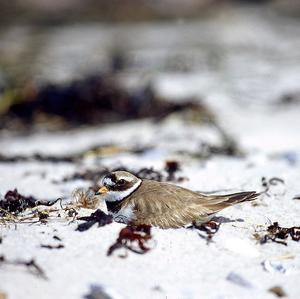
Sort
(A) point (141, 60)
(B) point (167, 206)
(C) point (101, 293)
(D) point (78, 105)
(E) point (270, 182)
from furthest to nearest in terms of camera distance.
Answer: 1. (A) point (141, 60)
2. (D) point (78, 105)
3. (E) point (270, 182)
4. (B) point (167, 206)
5. (C) point (101, 293)

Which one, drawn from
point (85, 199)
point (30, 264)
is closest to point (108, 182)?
point (85, 199)

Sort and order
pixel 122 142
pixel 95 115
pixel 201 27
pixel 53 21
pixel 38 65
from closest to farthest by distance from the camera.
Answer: pixel 122 142
pixel 95 115
pixel 38 65
pixel 201 27
pixel 53 21

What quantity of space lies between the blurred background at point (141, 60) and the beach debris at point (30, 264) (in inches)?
171

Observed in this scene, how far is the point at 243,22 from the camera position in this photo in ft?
50.3

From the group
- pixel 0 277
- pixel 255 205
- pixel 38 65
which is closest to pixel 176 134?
pixel 255 205

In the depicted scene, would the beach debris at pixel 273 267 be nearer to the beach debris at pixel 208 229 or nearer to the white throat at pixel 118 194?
the beach debris at pixel 208 229

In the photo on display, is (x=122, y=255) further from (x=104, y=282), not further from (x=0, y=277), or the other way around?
(x=0, y=277)

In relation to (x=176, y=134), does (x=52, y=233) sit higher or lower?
higher

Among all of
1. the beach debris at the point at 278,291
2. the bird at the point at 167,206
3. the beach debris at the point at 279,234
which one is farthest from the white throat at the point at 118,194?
the beach debris at the point at 278,291

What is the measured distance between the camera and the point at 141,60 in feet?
37.7

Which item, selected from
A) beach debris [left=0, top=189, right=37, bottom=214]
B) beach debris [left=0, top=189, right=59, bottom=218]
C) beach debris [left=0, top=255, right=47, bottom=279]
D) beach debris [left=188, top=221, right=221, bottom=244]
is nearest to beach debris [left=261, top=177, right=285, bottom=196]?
beach debris [left=188, top=221, right=221, bottom=244]

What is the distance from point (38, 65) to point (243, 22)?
5.90 metres

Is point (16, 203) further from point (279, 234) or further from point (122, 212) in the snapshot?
point (279, 234)

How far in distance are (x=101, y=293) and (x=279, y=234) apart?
119cm
